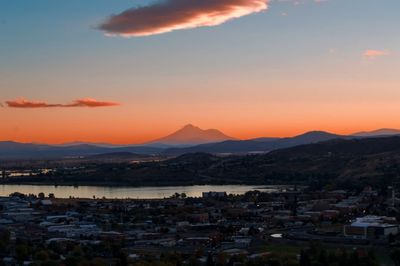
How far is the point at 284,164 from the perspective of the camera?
49.2m

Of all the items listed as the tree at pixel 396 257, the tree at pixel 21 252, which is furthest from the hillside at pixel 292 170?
the tree at pixel 21 252

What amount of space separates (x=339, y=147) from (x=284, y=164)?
26.0ft

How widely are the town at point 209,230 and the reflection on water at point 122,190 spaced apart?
451 centimetres

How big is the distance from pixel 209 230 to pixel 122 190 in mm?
19361

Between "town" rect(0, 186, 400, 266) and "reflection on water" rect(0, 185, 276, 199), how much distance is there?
14.8 ft

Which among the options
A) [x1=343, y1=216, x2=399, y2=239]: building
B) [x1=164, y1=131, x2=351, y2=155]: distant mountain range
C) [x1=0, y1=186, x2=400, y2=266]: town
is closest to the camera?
[x1=0, y1=186, x2=400, y2=266]: town

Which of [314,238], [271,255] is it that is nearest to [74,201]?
[314,238]

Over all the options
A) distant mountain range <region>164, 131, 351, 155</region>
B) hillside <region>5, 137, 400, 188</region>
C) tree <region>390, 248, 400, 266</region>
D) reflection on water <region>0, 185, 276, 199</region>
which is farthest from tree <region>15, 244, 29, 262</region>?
distant mountain range <region>164, 131, 351, 155</region>

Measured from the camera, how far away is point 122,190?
1538 inches

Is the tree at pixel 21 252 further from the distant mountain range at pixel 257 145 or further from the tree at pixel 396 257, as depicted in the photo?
the distant mountain range at pixel 257 145

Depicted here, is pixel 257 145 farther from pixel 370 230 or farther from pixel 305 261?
pixel 305 261

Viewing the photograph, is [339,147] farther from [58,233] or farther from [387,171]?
[58,233]

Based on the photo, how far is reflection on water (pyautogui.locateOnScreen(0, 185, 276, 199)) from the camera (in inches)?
1377

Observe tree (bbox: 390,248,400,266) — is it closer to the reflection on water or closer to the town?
the town
